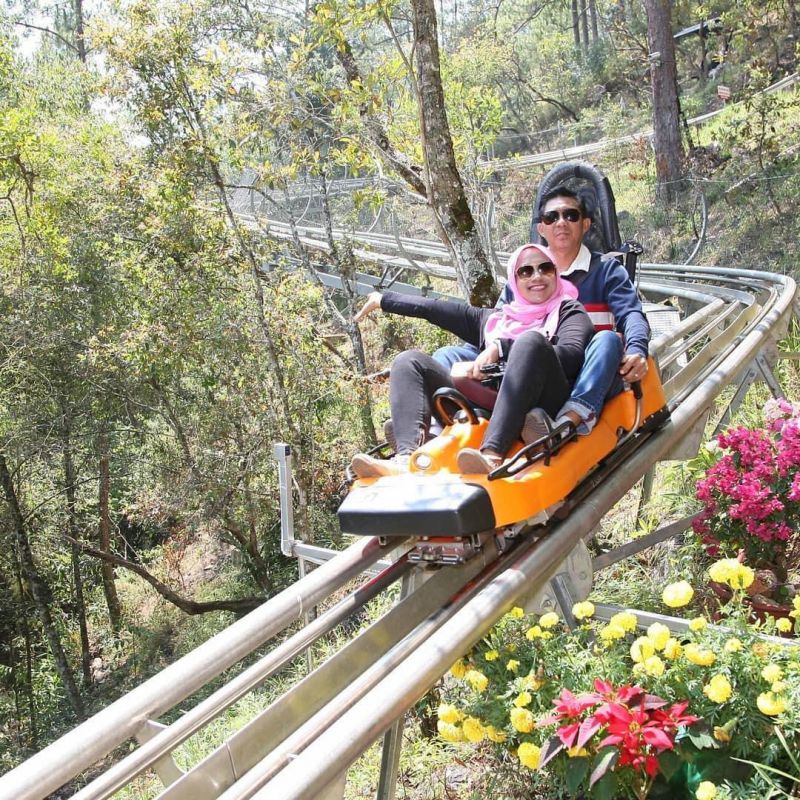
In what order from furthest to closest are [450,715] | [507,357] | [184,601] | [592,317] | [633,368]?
[184,601], [592,317], [507,357], [633,368], [450,715]

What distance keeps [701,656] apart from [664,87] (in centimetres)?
1281

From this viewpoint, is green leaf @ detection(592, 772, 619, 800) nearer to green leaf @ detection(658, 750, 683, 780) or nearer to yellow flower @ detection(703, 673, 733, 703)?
green leaf @ detection(658, 750, 683, 780)

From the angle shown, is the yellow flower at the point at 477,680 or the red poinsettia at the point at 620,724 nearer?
the red poinsettia at the point at 620,724

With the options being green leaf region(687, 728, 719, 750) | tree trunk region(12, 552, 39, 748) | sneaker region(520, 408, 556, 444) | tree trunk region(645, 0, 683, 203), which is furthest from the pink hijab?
tree trunk region(645, 0, 683, 203)

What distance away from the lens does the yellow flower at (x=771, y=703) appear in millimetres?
1691

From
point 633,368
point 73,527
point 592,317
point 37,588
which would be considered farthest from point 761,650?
point 73,527

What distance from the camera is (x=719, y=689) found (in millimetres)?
1741

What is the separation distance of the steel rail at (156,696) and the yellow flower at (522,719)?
680 millimetres

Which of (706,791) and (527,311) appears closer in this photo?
(706,791)

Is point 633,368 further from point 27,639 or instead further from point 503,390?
point 27,639

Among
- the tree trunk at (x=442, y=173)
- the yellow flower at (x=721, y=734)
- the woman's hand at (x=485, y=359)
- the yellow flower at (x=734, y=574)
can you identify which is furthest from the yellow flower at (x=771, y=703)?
the tree trunk at (x=442, y=173)

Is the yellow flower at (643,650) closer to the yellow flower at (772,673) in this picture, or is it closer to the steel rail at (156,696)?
the yellow flower at (772,673)

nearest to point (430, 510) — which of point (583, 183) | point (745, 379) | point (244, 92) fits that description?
point (583, 183)

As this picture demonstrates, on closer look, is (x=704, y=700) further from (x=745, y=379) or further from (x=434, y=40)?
(x=434, y=40)
